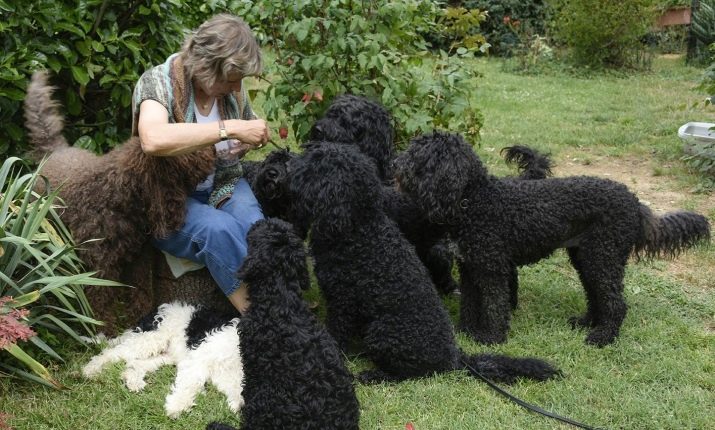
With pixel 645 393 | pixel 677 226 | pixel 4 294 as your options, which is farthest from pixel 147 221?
pixel 677 226

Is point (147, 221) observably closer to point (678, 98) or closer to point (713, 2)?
point (678, 98)

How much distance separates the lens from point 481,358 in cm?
379

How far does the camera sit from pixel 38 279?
12.3 feet

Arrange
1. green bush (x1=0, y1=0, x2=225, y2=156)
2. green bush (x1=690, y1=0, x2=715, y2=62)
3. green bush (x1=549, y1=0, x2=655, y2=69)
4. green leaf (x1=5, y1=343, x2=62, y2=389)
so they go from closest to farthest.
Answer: green leaf (x1=5, y1=343, x2=62, y2=389) → green bush (x1=0, y1=0, x2=225, y2=156) → green bush (x1=549, y1=0, x2=655, y2=69) → green bush (x1=690, y1=0, x2=715, y2=62)

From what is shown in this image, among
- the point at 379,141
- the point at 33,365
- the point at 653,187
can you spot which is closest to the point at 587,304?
the point at 379,141

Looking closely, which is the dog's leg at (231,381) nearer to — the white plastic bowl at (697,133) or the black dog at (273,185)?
the black dog at (273,185)

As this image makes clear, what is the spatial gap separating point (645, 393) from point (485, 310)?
1.02 metres

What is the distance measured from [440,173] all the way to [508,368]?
3.84 feet

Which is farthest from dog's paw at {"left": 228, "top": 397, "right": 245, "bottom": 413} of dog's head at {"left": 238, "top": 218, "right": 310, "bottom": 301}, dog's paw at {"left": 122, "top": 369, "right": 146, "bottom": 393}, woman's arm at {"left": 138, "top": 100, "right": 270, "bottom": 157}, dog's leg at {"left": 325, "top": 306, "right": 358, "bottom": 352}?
woman's arm at {"left": 138, "top": 100, "right": 270, "bottom": 157}

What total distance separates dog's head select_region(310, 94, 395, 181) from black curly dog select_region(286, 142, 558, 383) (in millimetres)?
655

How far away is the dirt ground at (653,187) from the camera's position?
521 centimetres

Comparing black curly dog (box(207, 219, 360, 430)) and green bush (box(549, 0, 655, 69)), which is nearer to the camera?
black curly dog (box(207, 219, 360, 430))

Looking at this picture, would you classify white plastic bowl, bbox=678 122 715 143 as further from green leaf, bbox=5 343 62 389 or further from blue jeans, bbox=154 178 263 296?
green leaf, bbox=5 343 62 389

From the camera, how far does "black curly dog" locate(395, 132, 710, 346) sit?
4.10m
